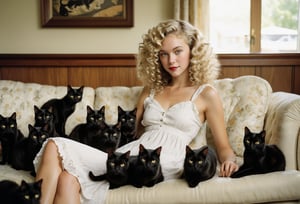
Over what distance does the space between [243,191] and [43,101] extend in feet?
4.94

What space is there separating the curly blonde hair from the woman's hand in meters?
0.55

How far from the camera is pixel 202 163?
1827 millimetres

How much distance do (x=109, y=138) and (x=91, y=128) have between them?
19cm

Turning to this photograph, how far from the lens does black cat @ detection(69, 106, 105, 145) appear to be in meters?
2.26

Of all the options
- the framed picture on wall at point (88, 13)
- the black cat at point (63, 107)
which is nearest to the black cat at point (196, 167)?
the black cat at point (63, 107)

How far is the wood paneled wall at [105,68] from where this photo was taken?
2.99 meters

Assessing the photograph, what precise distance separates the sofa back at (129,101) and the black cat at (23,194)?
3.20 feet

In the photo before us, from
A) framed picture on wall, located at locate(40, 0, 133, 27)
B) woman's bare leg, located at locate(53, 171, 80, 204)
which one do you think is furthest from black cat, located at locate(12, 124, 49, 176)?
framed picture on wall, located at locate(40, 0, 133, 27)

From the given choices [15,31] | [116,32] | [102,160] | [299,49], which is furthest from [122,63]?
[299,49]

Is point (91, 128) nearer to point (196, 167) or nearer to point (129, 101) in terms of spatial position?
point (129, 101)

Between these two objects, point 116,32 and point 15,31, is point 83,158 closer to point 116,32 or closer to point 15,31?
point 116,32

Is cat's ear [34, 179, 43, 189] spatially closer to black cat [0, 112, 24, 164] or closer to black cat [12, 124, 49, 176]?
black cat [12, 124, 49, 176]

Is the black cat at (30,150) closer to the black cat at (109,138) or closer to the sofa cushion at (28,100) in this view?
the black cat at (109,138)

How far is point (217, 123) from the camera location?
7.08ft
